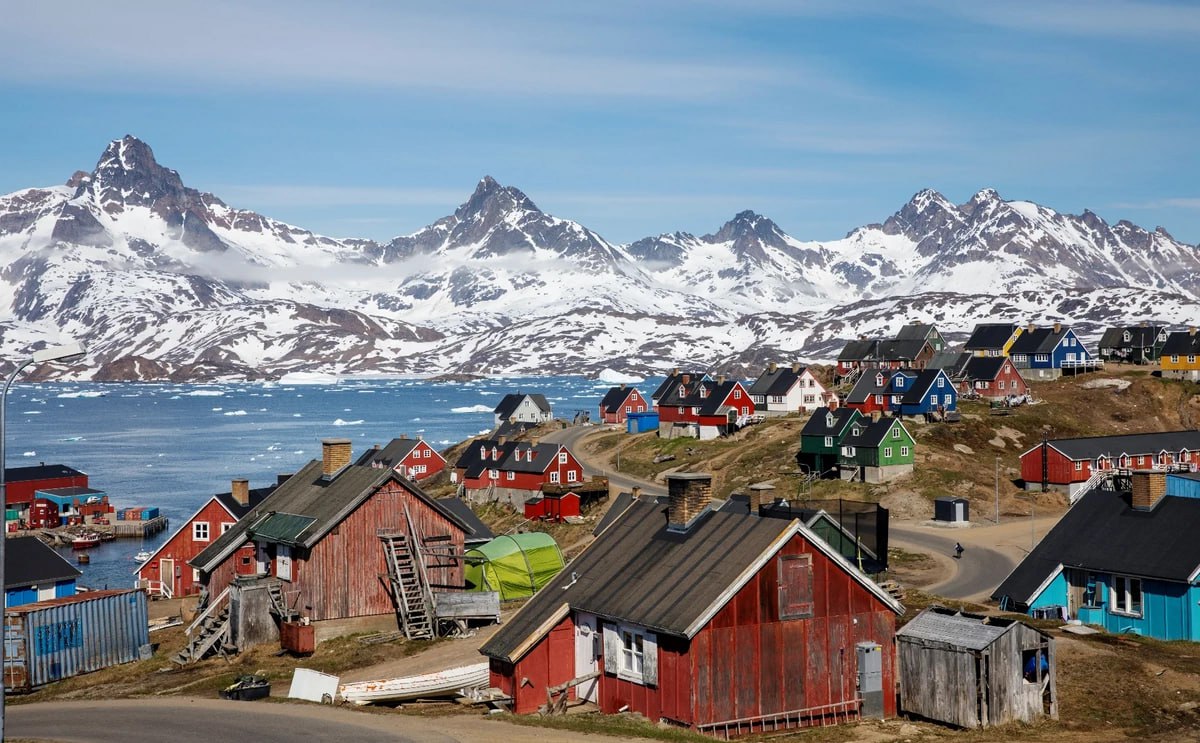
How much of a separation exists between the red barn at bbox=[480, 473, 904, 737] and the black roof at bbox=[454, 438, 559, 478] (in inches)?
2394

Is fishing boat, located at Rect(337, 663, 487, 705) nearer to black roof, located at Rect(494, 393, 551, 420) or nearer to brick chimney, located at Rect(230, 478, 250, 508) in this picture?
brick chimney, located at Rect(230, 478, 250, 508)

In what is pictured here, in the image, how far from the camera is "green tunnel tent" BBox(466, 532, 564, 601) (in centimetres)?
4906

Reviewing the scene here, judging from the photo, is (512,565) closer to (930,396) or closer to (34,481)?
(930,396)

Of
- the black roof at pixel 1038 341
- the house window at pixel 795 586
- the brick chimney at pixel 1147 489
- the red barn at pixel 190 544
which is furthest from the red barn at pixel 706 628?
the black roof at pixel 1038 341

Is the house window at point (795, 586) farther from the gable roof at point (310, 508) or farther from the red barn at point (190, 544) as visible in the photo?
the red barn at point (190, 544)

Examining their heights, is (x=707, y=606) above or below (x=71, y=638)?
above

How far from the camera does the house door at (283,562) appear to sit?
44.9m

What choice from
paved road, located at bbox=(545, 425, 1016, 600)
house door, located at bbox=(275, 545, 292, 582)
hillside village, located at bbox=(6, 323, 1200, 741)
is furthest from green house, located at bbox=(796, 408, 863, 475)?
house door, located at bbox=(275, 545, 292, 582)

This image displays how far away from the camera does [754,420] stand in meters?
119

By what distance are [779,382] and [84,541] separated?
66.8 m

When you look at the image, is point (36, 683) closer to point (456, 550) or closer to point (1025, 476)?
point (456, 550)

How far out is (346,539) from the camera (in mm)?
44500

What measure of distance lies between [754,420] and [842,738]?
89.8 m

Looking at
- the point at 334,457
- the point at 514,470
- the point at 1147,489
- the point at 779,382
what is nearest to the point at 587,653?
the point at 334,457
